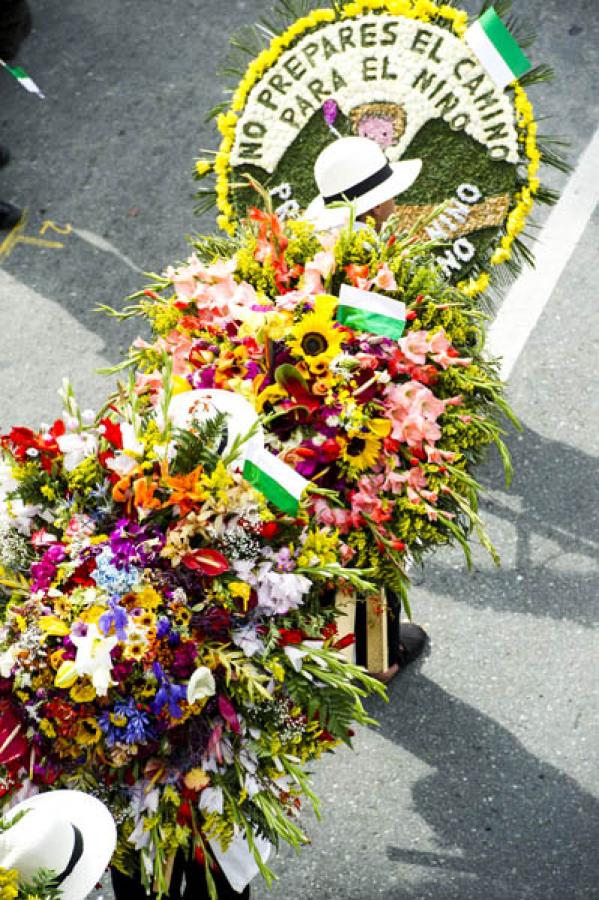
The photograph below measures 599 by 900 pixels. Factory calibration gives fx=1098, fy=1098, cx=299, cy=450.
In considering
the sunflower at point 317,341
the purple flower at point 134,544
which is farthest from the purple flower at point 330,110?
the purple flower at point 134,544

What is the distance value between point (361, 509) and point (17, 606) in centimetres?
82

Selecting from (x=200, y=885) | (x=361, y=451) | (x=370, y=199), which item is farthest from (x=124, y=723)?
(x=370, y=199)

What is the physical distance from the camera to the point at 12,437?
245 centimetres

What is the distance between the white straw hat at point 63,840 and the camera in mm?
2109

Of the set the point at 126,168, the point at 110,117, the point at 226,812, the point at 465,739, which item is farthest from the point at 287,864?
the point at 110,117

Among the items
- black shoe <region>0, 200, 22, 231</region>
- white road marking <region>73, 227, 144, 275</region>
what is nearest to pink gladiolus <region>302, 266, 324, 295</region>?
white road marking <region>73, 227, 144, 275</region>

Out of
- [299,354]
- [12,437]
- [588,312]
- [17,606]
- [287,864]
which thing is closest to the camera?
[17,606]

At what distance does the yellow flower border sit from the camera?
326 centimetres

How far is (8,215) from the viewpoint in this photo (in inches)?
207

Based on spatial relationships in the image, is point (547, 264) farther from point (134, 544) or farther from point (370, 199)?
point (134, 544)

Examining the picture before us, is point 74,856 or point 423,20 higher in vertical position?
point 423,20

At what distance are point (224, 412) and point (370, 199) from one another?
1035 mm

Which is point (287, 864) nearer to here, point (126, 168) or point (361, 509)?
point (361, 509)

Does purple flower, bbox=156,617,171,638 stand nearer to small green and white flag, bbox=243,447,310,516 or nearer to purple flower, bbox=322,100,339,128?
small green and white flag, bbox=243,447,310,516
